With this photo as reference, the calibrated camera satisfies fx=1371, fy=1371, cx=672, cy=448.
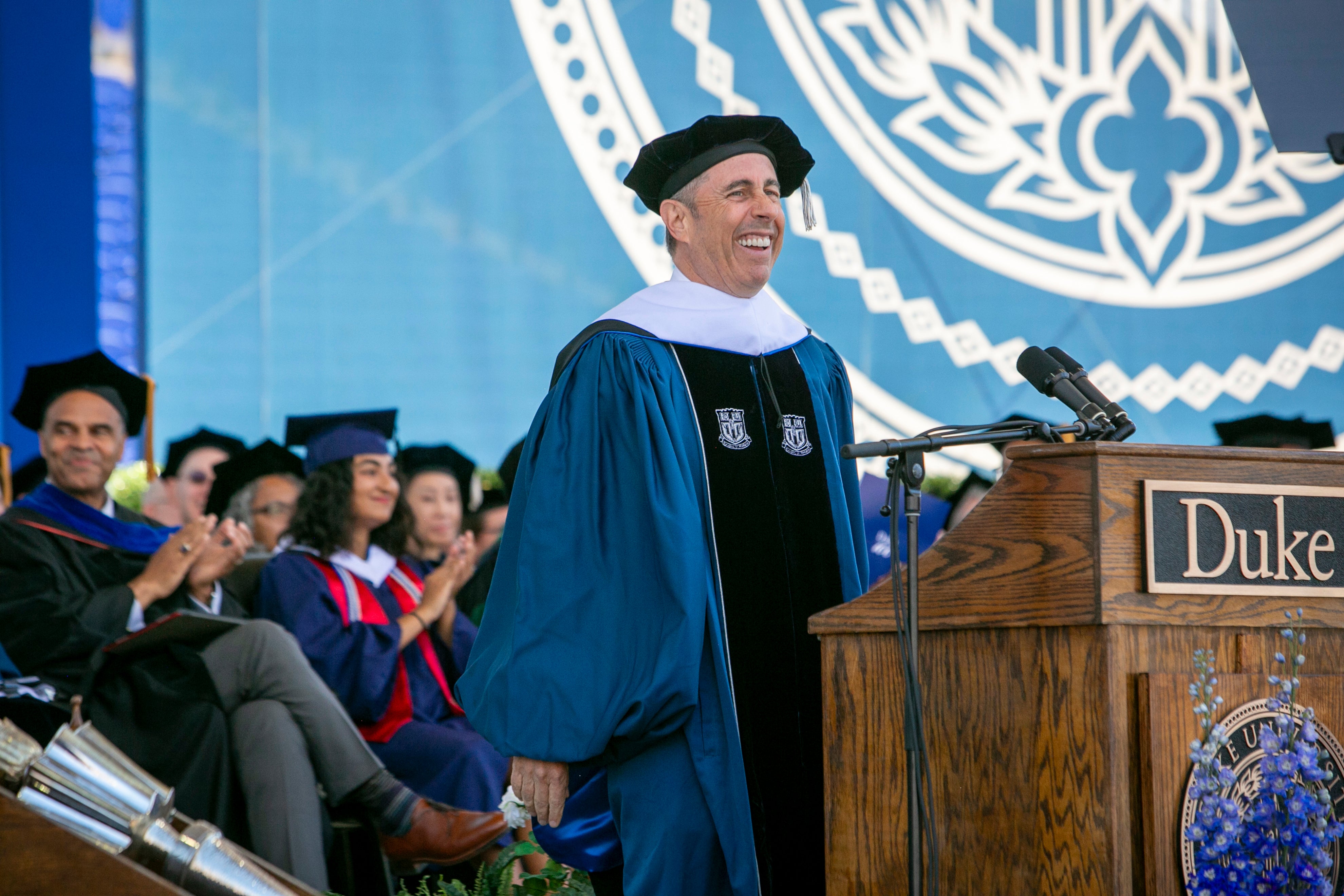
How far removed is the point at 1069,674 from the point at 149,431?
379 cm

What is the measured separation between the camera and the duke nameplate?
1616 mm

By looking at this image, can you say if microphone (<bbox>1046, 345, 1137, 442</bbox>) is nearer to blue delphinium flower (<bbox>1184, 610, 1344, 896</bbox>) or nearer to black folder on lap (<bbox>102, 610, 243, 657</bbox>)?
blue delphinium flower (<bbox>1184, 610, 1344, 896</bbox>)

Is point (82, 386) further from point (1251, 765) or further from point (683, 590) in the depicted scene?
point (1251, 765)

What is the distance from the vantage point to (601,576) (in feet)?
7.09

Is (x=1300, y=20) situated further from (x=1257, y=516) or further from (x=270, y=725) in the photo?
(x=270, y=725)

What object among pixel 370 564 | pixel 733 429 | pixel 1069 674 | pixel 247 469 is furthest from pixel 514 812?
pixel 247 469

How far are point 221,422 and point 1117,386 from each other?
12.6ft

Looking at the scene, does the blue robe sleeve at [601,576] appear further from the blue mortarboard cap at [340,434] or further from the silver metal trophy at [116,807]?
the blue mortarboard cap at [340,434]

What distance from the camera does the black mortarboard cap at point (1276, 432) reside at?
235 inches

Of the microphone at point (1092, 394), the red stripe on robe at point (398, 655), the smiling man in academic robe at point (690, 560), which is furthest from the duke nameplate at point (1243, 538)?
the red stripe on robe at point (398, 655)

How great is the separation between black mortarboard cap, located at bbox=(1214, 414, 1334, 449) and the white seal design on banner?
0.61m

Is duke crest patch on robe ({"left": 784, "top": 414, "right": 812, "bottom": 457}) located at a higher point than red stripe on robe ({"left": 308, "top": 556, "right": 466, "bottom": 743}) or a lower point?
higher

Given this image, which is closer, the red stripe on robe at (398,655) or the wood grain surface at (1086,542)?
the wood grain surface at (1086,542)


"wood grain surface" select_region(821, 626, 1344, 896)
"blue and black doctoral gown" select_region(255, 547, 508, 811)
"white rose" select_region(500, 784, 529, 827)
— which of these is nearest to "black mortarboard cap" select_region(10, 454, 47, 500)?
"blue and black doctoral gown" select_region(255, 547, 508, 811)
